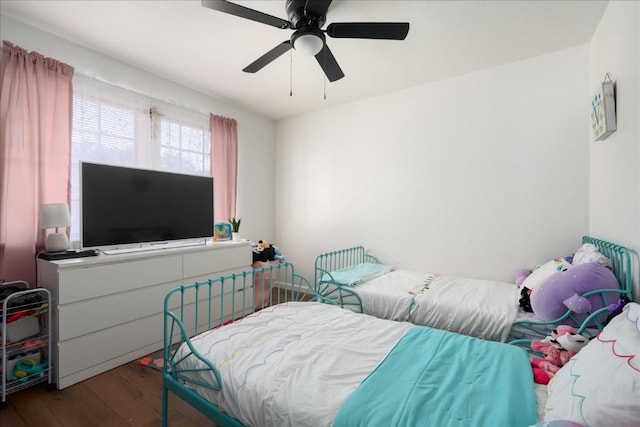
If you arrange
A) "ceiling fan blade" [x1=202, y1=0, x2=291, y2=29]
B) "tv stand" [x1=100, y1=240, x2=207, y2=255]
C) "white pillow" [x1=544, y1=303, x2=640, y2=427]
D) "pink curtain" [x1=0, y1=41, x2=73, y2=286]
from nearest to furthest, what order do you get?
"white pillow" [x1=544, y1=303, x2=640, y2=427] < "ceiling fan blade" [x1=202, y1=0, x2=291, y2=29] < "pink curtain" [x1=0, y1=41, x2=73, y2=286] < "tv stand" [x1=100, y1=240, x2=207, y2=255]

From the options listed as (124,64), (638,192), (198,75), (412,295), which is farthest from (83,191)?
(638,192)

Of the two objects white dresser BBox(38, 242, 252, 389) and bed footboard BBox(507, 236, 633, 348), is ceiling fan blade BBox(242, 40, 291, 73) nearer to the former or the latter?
white dresser BBox(38, 242, 252, 389)

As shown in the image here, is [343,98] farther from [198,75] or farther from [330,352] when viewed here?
[330,352]

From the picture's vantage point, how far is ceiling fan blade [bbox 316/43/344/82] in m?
2.09

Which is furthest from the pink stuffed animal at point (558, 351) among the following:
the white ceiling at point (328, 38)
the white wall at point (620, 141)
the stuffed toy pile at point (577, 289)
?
the white ceiling at point (328, 38)

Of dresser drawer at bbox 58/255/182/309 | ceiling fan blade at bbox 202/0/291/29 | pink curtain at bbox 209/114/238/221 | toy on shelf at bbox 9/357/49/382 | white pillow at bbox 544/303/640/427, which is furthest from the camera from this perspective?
pink curtain at bbox 209/114/238/221

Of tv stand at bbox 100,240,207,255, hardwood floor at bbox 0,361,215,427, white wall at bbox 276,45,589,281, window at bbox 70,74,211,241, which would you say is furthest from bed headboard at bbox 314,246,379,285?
hardwood floor at bbox 0,361,215,427

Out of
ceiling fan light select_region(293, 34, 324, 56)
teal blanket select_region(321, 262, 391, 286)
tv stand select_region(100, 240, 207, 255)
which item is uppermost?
ceiling fan light select_region(293, 34, 324, 56)

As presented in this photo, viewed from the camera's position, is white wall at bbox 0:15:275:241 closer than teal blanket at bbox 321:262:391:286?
Yes

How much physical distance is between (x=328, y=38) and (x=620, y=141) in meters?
2.11

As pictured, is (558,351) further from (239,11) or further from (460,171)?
(239,11)

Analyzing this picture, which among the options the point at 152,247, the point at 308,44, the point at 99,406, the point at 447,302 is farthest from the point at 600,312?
the point at 152,247

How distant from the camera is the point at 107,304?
2148 mm

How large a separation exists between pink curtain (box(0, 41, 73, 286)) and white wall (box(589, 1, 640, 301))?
380 cm
